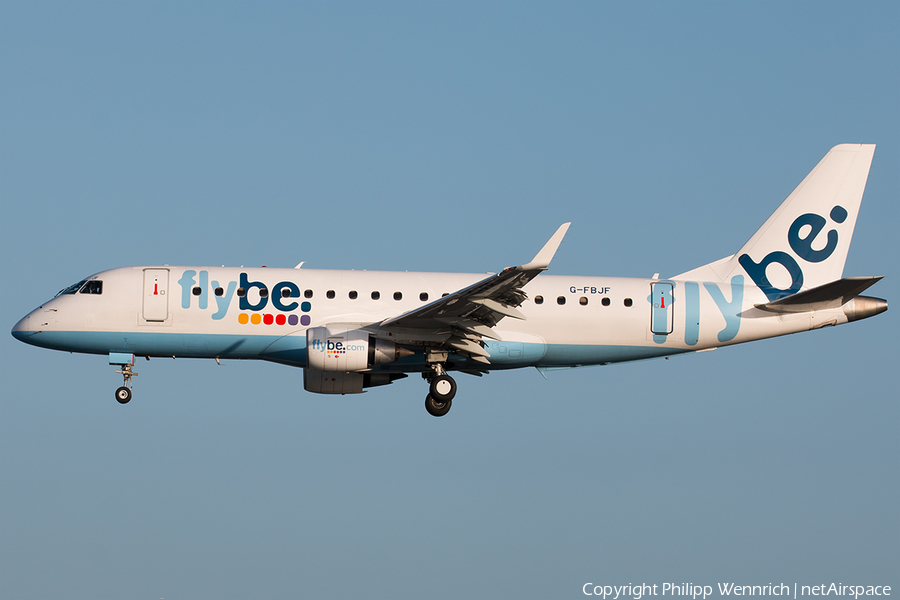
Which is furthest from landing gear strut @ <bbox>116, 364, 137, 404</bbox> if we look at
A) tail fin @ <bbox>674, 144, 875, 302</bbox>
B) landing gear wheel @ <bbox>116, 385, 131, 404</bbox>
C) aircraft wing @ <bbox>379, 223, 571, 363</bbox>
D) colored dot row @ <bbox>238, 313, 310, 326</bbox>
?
tail fin @ <bbox>674, 144, 875, 302</bbox>

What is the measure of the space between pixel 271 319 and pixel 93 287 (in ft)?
19.0

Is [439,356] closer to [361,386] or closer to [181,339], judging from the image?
[361,386]

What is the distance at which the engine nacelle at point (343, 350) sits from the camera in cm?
3203

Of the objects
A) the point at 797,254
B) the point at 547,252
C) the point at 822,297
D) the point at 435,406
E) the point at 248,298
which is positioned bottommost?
the point at 435,406

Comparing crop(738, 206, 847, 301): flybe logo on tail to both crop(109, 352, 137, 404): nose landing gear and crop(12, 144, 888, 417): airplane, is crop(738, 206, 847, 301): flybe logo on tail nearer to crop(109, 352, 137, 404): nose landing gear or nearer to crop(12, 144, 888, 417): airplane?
crop(12, 144, 888, 417): airplane

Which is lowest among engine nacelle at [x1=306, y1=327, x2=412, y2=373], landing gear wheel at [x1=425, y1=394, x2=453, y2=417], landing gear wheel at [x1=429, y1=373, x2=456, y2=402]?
landing gear wheel at [x1=425, y1=394, x2=453, y2=417]

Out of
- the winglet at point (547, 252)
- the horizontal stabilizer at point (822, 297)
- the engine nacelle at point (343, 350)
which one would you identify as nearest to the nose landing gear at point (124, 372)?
the engine nacelle at point (343, 350)

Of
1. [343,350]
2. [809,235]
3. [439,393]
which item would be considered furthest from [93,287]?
[809,235]

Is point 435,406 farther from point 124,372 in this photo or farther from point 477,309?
point 124,372

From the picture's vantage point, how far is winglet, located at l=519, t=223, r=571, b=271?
28.3 m

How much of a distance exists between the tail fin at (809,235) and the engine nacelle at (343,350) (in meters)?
10.9

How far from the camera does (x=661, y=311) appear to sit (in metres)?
35.1

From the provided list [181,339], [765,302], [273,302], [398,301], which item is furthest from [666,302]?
[181,339]

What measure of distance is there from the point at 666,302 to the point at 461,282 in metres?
6.53
